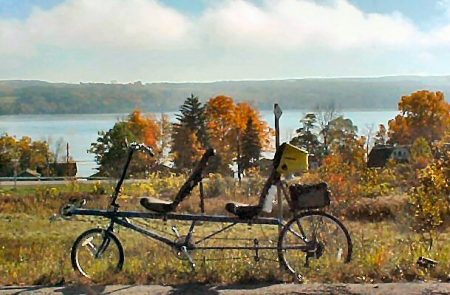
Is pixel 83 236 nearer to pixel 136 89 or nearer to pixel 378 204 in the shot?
pixel 378 204

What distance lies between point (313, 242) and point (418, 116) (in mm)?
73579

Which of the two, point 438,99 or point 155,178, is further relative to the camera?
point 438,99

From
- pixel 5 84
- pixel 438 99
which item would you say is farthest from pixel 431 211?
pixel 5 84

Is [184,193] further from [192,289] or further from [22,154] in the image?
[22,154]

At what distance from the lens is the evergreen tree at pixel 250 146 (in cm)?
6688

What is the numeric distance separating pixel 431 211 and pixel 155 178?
91.5 feet

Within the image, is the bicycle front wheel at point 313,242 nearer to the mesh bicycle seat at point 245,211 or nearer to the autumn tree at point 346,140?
the mesh bicycle seat at point 245,211

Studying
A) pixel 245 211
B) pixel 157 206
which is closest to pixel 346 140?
pixel 245 211

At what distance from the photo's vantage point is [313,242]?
621 cm

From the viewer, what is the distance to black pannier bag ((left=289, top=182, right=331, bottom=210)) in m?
6.12

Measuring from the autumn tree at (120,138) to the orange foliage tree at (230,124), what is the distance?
724cm

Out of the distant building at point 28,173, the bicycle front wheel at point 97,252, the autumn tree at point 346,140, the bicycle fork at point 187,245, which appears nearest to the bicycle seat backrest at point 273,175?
the bicycle fork at point 187,245

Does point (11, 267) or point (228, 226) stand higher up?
point (228, 226)

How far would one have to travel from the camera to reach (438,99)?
7806 cm
